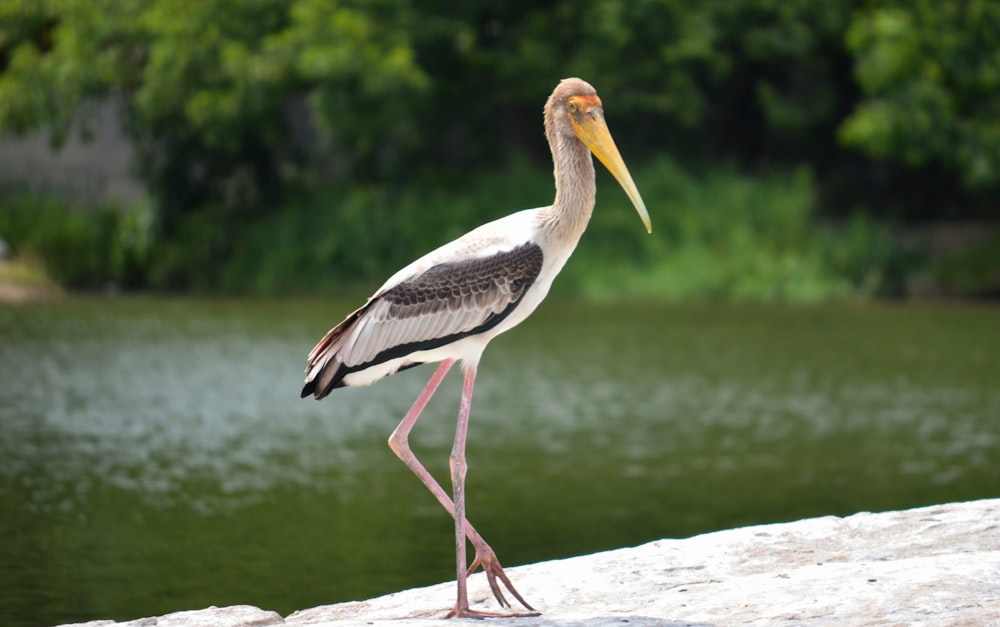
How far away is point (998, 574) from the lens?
6.10m

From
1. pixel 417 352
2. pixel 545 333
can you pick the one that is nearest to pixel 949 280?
pixel 545 333

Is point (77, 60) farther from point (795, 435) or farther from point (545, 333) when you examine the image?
point (795, 435)

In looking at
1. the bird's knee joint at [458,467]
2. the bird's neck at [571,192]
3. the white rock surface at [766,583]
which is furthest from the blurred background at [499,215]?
the bird's neck at [571,192]

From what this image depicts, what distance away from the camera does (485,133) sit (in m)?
31.0

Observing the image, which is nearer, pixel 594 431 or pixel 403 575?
pixel 403 575

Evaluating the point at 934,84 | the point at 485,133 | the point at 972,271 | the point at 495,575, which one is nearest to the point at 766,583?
the point at 495,575

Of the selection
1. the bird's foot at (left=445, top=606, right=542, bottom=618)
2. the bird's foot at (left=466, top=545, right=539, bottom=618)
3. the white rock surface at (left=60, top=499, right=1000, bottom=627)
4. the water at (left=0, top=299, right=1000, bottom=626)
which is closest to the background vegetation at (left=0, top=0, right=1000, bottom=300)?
the water at (left=0, top=299, right=1000, bottom=626)

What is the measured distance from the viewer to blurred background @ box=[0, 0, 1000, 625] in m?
12.6

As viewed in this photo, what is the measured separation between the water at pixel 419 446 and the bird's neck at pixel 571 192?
2671 millimetres

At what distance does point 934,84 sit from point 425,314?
22.0 meters

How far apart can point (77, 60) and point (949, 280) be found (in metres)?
14.4

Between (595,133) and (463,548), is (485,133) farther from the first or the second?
(463,548)

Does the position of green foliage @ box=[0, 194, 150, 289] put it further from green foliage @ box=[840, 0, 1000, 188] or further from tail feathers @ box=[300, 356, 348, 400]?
tail feathers @ box=[300, 356, 348, 400]

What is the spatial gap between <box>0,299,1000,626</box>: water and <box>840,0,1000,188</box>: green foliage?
17.1ft
